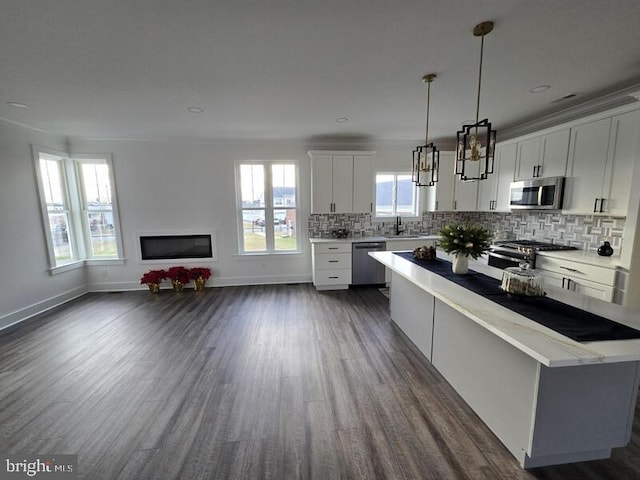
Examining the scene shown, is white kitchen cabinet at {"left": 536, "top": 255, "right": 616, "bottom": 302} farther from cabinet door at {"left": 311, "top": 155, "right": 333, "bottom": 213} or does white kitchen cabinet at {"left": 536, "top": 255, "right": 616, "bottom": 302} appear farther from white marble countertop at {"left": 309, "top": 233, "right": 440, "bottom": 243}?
cabinet door at {"left": 311, "top": 155, "right": 333, "bottom": 213}

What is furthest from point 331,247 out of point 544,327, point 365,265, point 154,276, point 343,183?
point 544,327

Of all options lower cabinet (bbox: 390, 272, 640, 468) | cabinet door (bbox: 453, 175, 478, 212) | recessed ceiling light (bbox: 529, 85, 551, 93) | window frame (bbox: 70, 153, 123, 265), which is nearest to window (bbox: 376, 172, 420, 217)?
cabinet door (bbox: 453, 175, 478, 212)

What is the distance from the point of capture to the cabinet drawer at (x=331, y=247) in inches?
179

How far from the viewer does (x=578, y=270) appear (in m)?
2.93

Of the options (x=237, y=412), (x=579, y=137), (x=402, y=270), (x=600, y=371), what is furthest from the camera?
(x=579, y=137)

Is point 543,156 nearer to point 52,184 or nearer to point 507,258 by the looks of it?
point 507,258

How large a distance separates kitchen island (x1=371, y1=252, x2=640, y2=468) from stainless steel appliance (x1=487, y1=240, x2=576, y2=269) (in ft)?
6.07

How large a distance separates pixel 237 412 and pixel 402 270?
179 cm

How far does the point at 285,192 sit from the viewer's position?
16.3 feet

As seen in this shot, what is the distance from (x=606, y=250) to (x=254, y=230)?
497 cm

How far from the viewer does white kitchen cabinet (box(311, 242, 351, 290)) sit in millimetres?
4578

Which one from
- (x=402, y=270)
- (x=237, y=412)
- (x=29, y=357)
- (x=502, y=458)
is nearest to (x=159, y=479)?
(x=237, y=412)

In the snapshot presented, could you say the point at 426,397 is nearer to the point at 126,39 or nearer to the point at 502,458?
the point at 502,458

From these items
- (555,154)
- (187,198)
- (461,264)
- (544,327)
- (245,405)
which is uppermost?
(555,154)
